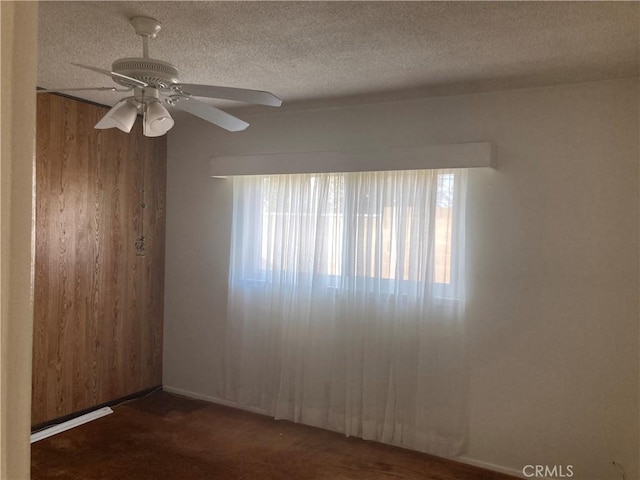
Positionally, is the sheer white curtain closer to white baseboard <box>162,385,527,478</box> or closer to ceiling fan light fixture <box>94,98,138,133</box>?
white baseboard <box>162,385,527,478</box>

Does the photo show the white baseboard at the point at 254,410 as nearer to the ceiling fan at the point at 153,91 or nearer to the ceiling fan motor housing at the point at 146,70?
the ceiling fan at the point at 153,91

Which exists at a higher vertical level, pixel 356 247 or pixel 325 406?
pixel 356 247

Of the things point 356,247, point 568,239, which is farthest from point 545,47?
point 356,247

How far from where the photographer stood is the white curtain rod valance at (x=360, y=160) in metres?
3.48

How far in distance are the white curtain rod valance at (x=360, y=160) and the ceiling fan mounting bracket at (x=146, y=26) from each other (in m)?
1.78

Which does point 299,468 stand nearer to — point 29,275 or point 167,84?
point 167,84

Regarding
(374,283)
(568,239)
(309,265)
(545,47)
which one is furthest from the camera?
(309,265)

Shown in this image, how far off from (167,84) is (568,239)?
8.49 ft

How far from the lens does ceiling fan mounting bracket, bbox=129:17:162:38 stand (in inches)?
94.3

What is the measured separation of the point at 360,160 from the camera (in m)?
3.88

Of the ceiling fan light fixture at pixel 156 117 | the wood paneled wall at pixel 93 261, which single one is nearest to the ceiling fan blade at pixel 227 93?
the ceiling fan light fixture at pixel 156 117

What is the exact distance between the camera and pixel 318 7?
7.33 ft

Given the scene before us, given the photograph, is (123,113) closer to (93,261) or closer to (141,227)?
(93,261)

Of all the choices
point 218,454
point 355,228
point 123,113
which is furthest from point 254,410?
point 123,113
